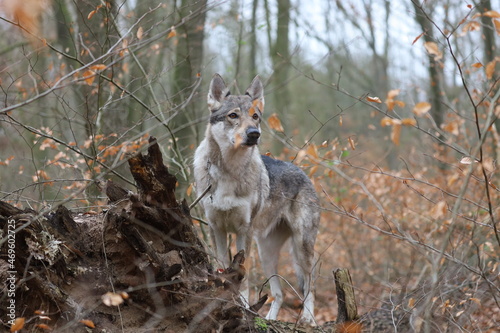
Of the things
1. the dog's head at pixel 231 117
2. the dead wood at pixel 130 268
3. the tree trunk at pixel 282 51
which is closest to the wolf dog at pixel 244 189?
the dog's head at pixel 231 117

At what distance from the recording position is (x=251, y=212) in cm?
607

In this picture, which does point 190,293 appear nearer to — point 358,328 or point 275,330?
point 275,330

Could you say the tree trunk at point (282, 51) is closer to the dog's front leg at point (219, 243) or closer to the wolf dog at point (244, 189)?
the wolf dog at point (244, 189)

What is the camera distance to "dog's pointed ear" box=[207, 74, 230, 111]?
625cm

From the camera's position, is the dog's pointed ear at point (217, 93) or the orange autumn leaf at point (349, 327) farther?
the dog's pointed ear at point (217, 93)

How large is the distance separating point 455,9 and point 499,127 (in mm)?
3519

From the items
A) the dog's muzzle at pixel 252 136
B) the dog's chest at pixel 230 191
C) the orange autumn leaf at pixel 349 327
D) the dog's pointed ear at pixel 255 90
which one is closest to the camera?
the orange autumn leaf at pixel 349 327

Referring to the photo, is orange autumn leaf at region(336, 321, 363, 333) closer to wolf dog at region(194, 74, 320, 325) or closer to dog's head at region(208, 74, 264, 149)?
wolf dog at region(194, 74, 320, 325)

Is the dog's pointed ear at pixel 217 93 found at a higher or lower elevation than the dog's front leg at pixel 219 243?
higher

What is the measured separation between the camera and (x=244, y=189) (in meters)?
6.00

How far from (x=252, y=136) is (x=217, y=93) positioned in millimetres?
1045

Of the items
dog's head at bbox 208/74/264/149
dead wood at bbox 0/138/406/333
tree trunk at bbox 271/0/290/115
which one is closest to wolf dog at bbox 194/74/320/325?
dog's head at bbox 208/74/264/149

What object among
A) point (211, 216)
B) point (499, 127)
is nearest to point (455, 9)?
point (499, 127)

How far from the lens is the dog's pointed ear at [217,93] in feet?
20.5
